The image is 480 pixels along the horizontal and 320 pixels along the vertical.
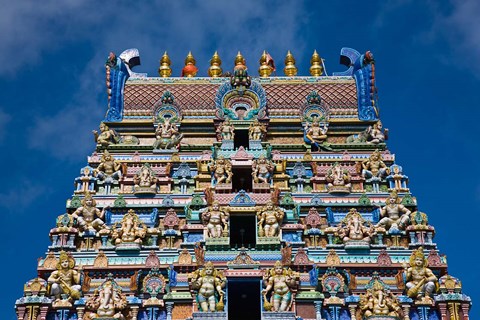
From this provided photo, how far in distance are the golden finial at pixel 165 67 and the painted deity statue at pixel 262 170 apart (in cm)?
1552

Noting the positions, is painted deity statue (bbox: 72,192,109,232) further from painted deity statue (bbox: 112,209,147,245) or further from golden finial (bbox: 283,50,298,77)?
golden finial (bbox: 283,50,298,77)

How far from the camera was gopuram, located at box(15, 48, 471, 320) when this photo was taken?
1400 inches

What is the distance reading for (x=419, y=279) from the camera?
36.4m

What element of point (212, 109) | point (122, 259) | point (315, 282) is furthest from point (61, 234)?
point (212, 109)

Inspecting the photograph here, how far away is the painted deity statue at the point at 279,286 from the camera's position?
34.7 metres

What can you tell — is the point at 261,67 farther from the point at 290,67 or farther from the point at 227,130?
the point at 227,130

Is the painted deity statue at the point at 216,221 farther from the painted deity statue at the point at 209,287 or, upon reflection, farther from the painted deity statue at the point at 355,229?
the painted deity statue at the point at 355,229

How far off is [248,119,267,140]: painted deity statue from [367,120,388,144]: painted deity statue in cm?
501

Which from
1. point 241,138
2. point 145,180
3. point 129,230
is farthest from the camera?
point 241,138

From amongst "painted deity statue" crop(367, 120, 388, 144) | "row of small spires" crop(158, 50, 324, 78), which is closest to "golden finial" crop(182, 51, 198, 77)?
"row of small spires" crop(158, 50, 324, 78)

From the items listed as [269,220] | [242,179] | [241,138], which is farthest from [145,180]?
[269,220]

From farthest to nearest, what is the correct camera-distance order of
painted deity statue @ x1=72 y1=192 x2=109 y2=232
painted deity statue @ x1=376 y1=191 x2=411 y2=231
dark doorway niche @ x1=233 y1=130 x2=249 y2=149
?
dark doorway niche @ x1=233 y1=130 x2=249 y2=149
painted deity statue @ x1=72 y1=192 x2=109 y2=232
painted deity statue @ x1=376 y1=191 x2=411 y2=231

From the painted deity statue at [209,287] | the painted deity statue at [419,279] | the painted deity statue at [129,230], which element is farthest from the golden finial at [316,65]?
the painted deity statue at [209,287]

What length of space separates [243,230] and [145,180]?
18.5 ft
